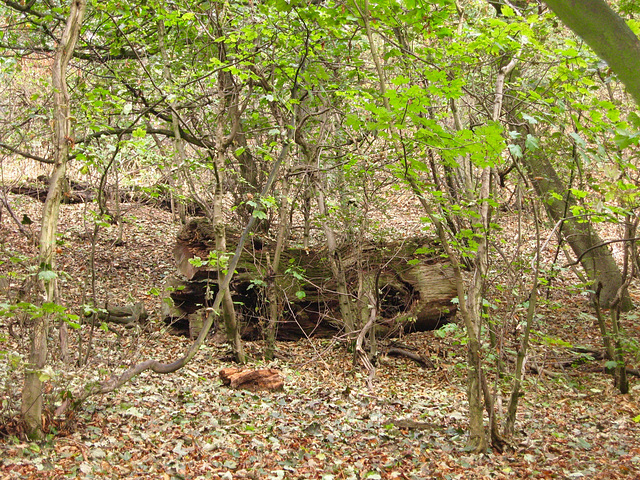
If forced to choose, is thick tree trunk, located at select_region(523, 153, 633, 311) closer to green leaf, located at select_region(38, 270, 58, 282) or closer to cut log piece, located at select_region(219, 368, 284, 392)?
cut log piece, located at select_region(219, 368, 284, 392)

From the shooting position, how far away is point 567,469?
3.86 metres

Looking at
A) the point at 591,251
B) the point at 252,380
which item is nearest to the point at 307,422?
the point at 252,380

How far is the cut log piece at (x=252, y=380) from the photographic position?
18.0 feet

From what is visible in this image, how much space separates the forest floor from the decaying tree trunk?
476 millimetres

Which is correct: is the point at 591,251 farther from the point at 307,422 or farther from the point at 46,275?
the point at 46,275

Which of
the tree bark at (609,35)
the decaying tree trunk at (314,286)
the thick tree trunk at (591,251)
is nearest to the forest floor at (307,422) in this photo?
the decaying tree trunk at (314,286)

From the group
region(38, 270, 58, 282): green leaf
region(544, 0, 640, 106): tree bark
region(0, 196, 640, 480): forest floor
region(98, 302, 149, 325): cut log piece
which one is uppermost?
region(544, 0, 640, 106): tree bark

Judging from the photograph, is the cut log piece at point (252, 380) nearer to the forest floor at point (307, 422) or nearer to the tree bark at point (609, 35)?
the forest floor at point (307, 422)

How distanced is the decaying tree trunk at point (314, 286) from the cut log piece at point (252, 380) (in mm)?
1583

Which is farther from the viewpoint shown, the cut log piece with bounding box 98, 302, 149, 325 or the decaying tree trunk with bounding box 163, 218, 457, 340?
the decaying tree trunk with bounding box 163, 218, 457, 340

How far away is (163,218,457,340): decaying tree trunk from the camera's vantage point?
23.6 ft

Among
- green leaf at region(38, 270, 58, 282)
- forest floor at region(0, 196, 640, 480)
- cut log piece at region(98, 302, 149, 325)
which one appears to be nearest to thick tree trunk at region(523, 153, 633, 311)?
forest floor at region(0, 196, 640, 480)

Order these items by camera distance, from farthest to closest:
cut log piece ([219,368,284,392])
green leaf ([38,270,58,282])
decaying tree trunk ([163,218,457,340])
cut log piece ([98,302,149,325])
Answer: decaying tree trunk ([163,218,457,340]) → cut log piece ([98,302,149,325]) → cut log piece ([219,368,284,392]) → green leaf ([38,270,58,282])

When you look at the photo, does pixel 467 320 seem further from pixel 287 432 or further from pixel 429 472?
pixel 287 432
